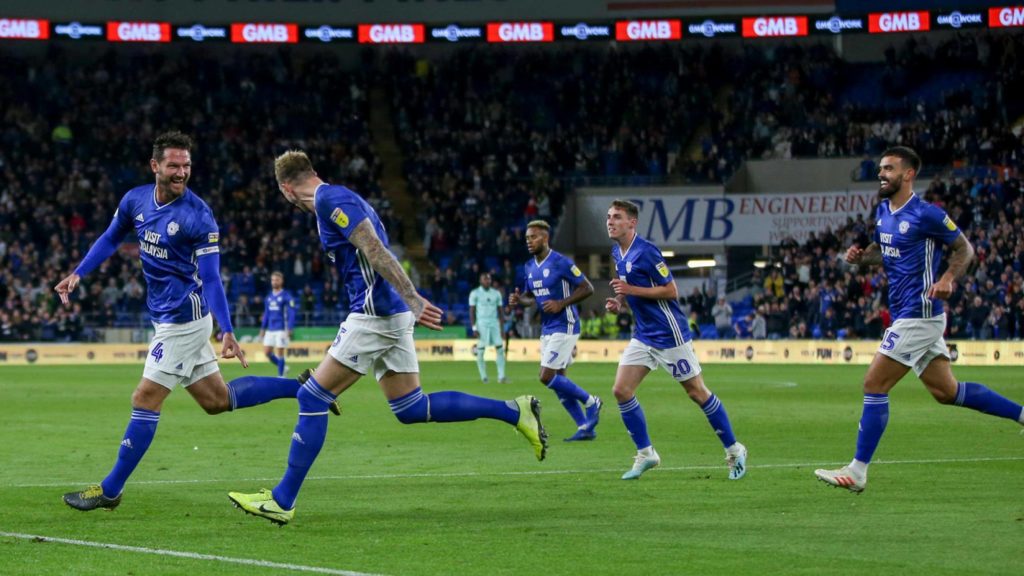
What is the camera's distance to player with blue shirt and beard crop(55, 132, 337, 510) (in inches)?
404

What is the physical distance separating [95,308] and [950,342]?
80.9 ft

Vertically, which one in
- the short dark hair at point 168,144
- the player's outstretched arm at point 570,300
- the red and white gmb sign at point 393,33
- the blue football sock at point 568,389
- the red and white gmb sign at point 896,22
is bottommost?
the blue football sock at point 568,389

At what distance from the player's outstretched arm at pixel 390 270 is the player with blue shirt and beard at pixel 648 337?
3.80 m

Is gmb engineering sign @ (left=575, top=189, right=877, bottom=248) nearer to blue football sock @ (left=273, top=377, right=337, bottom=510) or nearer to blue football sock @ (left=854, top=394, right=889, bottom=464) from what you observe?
blue football sock @ (left=854, top=394, right=889, bottom=464)

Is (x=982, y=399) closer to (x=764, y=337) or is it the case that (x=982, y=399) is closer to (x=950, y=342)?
(x=950, y=342)

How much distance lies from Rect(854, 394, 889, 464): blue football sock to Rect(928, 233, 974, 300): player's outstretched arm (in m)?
0.98

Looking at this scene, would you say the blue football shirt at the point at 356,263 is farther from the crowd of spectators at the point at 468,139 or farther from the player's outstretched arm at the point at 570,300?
the crowd of spectators at the point at 468,139

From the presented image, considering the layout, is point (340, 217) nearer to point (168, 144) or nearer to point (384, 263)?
point (384, 263)

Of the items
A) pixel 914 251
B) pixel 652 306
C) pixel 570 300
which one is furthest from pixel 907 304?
pixel 570 300

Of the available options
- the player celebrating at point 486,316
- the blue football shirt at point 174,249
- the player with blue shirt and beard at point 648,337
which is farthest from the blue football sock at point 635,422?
the player celebrating at point 486,316

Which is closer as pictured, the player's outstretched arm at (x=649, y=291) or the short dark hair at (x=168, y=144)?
the short dark hair at (x=168, y=144)

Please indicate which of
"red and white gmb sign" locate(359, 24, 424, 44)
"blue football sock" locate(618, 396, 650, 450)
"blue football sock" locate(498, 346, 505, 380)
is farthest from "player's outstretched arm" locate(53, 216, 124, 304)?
"red and white gmb sign" locate(359, 24, 424, 44)

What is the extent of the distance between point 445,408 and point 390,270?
1.51 meters

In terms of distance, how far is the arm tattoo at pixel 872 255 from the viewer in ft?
38.7
